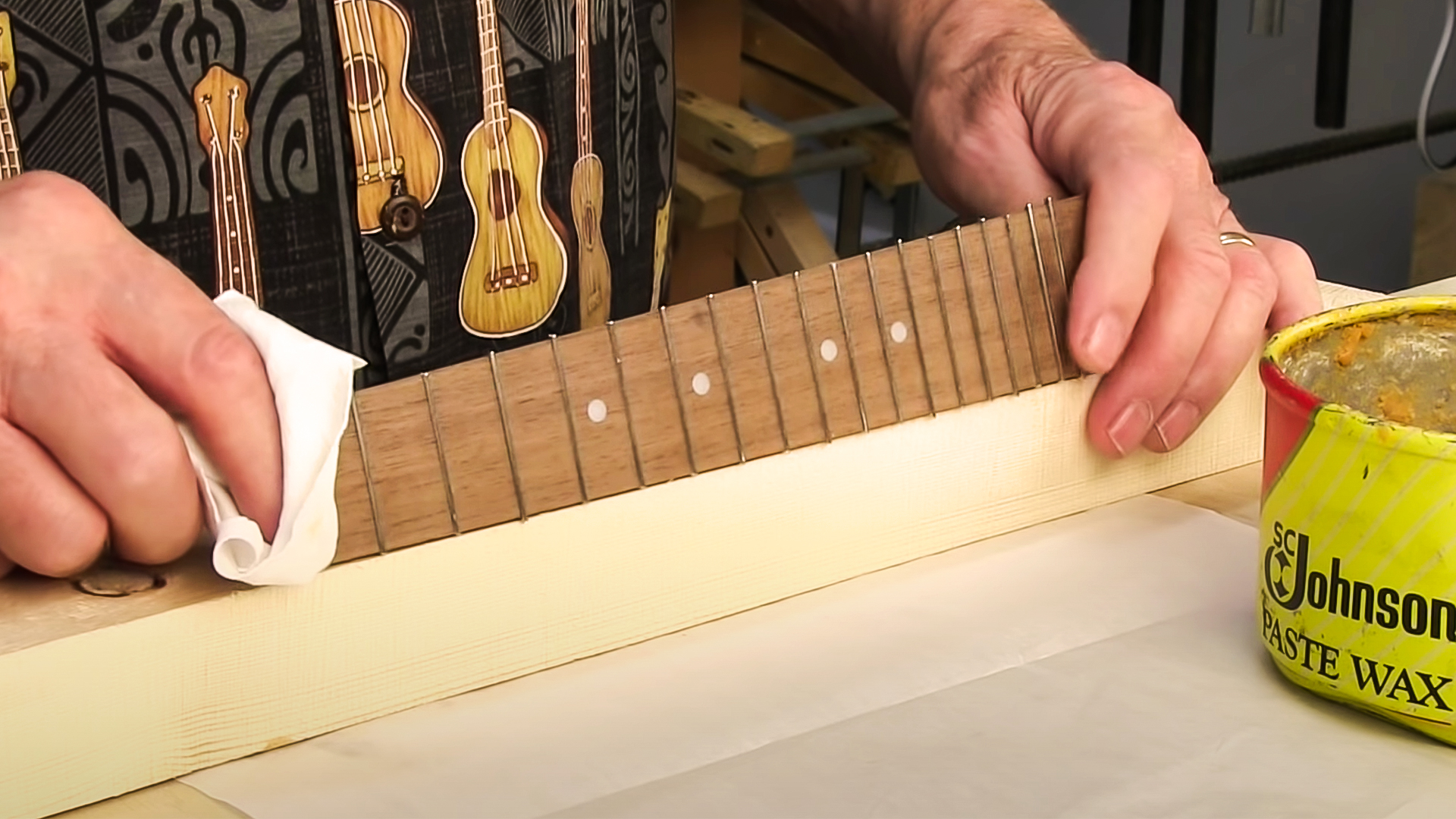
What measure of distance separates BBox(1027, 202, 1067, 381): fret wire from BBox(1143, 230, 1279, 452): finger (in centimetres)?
6

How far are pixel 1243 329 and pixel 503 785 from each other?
403 mm

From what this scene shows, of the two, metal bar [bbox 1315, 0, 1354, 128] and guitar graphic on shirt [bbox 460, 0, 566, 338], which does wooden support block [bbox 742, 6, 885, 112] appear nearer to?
metal bar [bbox 1315, 0, 1354, 128]

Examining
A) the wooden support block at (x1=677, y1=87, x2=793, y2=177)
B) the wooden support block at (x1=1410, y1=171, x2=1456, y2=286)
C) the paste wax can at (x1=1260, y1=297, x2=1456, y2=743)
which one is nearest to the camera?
the paste wax can at (x1=1260, y1=297, x2=1456, y2=743)

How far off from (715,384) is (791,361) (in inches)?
1.4

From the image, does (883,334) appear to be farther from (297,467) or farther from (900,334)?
(297,467)

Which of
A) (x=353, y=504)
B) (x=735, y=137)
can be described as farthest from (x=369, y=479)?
(x=735, y=137)

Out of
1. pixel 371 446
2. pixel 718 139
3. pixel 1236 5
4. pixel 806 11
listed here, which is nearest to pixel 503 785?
pixel 371 446

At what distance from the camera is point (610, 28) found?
90 centimetres

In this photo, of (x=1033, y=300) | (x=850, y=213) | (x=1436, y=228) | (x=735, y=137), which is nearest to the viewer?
(x=1033, y=300)

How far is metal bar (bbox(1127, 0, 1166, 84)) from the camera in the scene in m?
1.75

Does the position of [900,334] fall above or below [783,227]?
above

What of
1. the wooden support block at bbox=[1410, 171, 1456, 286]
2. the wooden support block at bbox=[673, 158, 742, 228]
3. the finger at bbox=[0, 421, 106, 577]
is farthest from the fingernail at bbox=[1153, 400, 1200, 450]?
the wooden support block at bbox=[1410, 171, 1456, 286]

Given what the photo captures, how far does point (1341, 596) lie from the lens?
0.49 meters

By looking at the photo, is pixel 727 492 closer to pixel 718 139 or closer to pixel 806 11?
pixel 806 11
